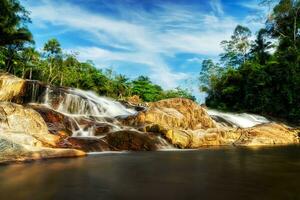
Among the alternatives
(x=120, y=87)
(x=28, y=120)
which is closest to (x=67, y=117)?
(x=28, y=120)

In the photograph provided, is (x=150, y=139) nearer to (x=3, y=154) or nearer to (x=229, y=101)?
(x=3, y=154)

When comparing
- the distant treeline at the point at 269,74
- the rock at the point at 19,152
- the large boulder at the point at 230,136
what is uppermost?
the distant treeline at the point at 269,74

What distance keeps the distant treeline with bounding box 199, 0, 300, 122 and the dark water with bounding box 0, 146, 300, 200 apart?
869 inches

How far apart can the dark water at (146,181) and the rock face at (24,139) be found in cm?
62

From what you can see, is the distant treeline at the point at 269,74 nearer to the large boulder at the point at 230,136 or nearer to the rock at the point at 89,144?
the large boulder at the point at 230,136

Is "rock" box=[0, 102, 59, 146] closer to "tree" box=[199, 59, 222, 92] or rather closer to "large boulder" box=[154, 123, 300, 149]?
"large boulder" box=[154, 123, 300, 149]

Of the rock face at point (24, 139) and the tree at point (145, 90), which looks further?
the tree at point (145, 90)

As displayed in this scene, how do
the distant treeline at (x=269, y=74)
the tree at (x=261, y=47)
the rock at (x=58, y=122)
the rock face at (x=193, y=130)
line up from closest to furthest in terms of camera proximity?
the rock at (x=58, y=122)
the rock face at (x=193, y=130)
the distant treeline at (x=269, y=74)
the tree at (x=261, y=47)

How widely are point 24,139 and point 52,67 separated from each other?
3920cm

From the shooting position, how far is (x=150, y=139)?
1105 cm

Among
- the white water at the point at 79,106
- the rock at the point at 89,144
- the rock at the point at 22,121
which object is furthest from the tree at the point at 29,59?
the rock at the point at 89,144

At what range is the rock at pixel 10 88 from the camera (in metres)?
15.6

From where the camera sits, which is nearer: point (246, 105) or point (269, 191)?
point (269, 191)

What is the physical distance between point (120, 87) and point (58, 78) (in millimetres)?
10109
